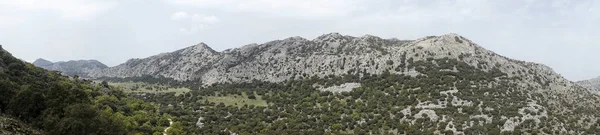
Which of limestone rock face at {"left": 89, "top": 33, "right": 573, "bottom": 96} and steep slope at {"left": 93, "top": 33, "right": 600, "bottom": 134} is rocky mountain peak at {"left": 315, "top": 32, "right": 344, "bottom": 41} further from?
steep slope at {"left": 93, "top": 33, "right": 600, "bottom": 134}

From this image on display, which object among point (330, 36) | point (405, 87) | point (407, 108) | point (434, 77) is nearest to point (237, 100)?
point (405, 87)

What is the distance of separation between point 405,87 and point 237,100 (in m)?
46.0

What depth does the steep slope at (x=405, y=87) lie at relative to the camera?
7612cm

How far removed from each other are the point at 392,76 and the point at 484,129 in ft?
133

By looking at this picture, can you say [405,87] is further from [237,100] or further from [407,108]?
[237,100]

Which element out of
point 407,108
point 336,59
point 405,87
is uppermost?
point 336,59

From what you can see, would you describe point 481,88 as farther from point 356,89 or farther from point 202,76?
point 202,76

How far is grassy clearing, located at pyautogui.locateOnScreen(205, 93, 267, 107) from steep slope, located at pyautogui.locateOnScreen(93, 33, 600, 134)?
11.5ft

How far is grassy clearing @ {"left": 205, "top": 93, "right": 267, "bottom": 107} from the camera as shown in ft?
356

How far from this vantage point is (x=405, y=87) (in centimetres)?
9806

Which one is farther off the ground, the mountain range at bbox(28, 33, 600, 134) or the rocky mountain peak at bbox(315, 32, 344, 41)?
the rocky mountain peak at bbox(315, 32, 344, 41)

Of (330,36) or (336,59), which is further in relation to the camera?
(330,36)

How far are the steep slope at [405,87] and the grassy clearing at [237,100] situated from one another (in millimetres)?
3499

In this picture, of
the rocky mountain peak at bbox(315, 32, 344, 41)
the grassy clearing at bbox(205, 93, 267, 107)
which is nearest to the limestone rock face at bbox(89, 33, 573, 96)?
the rocky mountain peak at bbox(315, 32, 344, 41)
